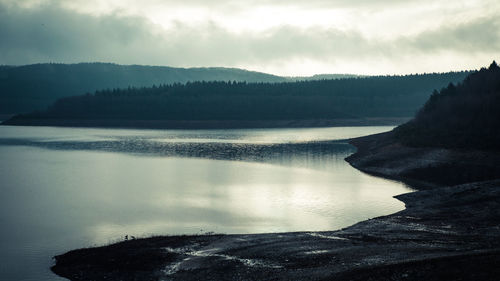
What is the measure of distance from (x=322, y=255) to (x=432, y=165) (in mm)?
39428

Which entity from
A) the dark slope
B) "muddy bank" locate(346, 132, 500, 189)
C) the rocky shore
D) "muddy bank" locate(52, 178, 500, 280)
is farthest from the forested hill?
"muddy bank" locate(52, 178, 500, 280)

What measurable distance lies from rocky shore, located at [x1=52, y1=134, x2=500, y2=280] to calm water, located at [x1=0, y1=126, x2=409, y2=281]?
2.76 m

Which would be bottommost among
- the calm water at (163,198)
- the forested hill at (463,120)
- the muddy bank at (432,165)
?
the calm water at (163,198)

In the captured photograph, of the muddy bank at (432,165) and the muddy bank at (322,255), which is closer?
the muddy bank at (322,255)

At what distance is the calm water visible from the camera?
35.4 m

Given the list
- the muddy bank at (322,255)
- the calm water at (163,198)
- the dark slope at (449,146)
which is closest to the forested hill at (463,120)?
the dark slope at (449,146)

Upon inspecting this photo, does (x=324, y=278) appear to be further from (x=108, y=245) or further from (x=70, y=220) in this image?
(x=70, y=220)

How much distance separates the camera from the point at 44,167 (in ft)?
247

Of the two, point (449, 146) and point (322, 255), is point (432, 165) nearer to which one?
point (449, 146)

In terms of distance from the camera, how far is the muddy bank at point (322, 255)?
73.7ft

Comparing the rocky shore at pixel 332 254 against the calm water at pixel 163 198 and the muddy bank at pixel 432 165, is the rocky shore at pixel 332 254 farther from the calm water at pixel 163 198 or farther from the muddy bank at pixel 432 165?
the muddy bank at pixel 432 165

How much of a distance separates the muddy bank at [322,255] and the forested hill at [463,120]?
100 feet

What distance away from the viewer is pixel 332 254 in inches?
1057

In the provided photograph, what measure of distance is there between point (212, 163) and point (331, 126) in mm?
123277
